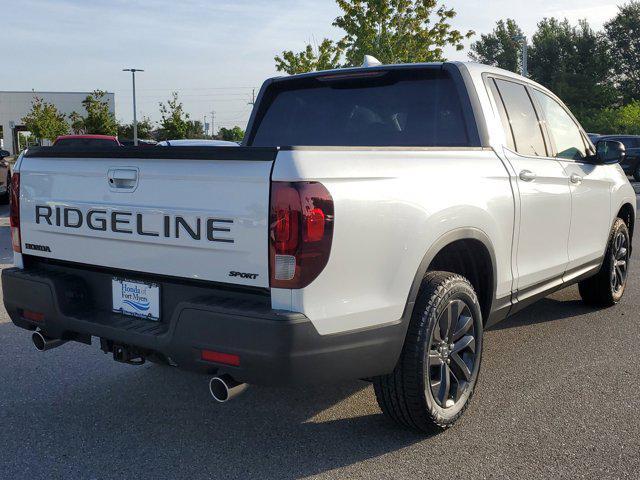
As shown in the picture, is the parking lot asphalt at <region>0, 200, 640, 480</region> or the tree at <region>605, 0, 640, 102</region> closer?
Answer: the parking lot asphalt at <region>0, 200, 640, 480</region>

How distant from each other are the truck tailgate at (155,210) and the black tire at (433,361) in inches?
33.8

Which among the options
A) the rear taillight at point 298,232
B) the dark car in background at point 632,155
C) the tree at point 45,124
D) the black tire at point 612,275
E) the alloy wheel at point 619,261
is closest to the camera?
the rear taillight at point 298,232

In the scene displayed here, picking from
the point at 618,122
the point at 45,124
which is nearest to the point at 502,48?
the point at 618,122

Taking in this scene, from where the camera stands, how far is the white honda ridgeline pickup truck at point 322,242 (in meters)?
2.72

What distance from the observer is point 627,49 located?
6119cm

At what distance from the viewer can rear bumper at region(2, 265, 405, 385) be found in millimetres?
Result: 2697

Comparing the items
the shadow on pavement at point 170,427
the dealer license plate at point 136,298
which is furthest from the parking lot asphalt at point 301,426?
the dealer license plate at point 136,298

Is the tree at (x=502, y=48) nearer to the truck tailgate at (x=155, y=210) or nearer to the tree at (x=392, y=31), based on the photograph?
the tree at (x=392, y=31)

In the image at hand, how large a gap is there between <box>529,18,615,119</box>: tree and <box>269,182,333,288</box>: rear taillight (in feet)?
178

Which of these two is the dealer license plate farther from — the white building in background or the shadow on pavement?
the white building in background

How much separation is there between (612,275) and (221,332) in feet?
14.1

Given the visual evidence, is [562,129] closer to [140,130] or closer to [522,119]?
[522,119]

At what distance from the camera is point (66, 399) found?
12.9 ft

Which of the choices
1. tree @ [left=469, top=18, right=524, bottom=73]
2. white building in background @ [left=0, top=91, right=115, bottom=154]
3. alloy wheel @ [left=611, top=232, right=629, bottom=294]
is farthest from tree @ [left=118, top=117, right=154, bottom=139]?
alloy wheel @ [left=611, top=232, right=629, bottom=294]
